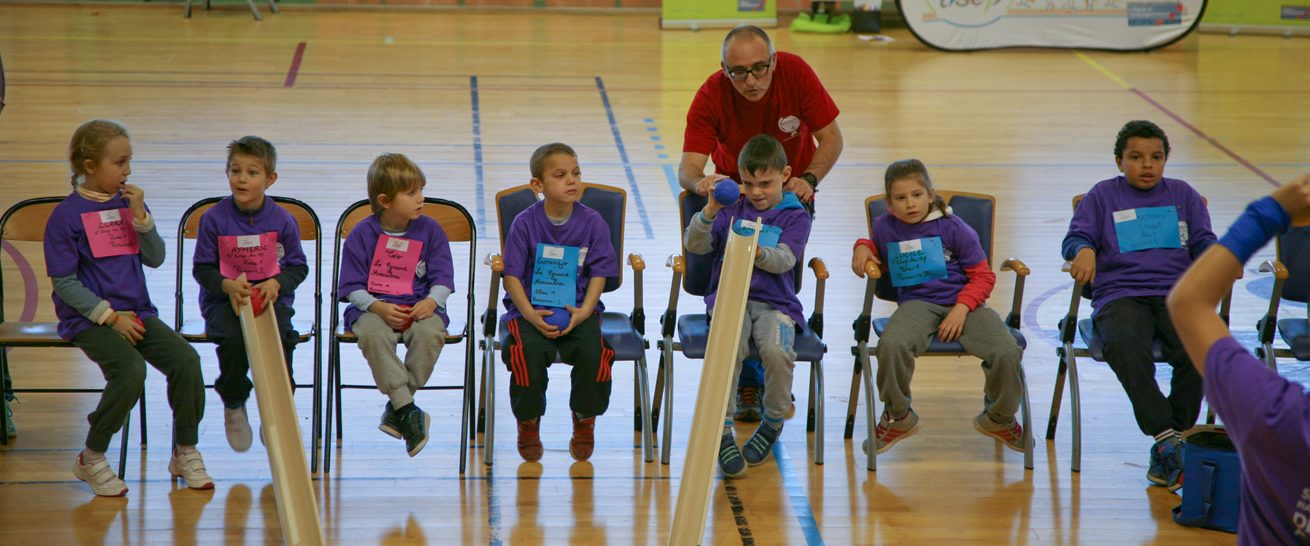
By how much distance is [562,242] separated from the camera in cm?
450

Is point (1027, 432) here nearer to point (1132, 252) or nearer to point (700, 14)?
point (1132, 252)

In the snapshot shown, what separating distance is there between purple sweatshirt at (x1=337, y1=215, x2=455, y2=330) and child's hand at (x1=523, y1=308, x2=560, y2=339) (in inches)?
11.8

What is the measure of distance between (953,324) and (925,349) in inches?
5.2

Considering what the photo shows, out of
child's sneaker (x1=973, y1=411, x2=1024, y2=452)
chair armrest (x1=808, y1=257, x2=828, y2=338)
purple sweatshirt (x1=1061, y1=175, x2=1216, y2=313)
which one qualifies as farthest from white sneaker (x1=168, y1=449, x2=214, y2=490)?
purple sweatshirt (x1=1061, y1=175, x2=1216, y2=313)

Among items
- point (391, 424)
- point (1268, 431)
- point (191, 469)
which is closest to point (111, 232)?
point (191, 469)

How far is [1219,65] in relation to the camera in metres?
12.9

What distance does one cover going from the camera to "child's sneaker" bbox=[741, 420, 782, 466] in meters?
4.50

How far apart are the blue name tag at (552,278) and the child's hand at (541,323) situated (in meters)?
0.09

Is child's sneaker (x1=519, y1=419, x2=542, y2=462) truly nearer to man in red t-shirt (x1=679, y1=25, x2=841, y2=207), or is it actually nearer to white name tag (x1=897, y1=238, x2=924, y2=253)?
man in red t-shirt (x1=679, y1=25, x2=841, y2=207)

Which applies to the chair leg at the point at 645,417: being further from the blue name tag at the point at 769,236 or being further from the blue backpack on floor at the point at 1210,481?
the blue backpack on floor at the point at 1210,481

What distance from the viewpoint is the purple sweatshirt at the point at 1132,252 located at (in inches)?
179

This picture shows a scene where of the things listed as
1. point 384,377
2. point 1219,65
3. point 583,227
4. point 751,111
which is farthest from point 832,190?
point 1219,65

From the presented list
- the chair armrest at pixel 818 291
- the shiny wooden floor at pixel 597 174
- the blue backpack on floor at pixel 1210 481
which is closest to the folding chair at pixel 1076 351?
the shiny wooden floor at pixel 597 174

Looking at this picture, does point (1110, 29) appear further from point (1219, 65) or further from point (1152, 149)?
point (1152, 149)
